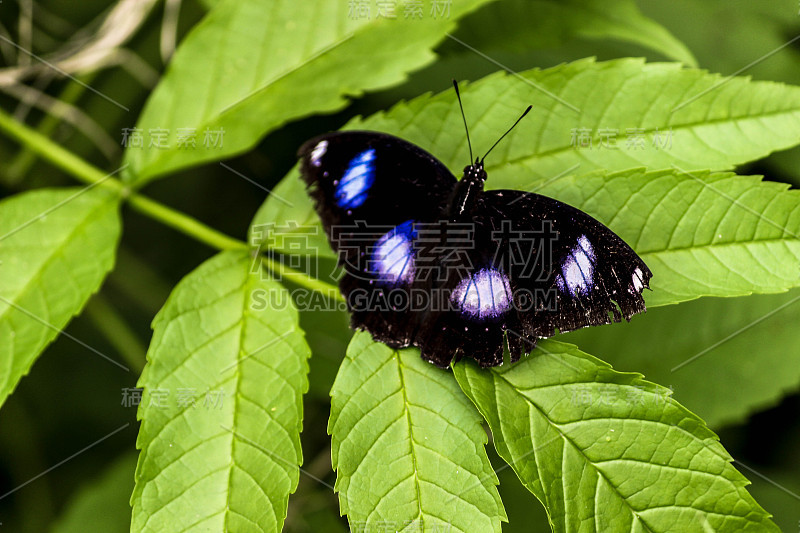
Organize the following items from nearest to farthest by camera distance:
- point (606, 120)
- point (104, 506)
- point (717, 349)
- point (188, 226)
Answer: point (606, 120) < point (188, 226) < point (717, 349) < point (104, 506)

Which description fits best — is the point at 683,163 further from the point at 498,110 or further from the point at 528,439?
the point at 528,439

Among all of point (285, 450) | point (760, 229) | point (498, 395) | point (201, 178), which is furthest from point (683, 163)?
point (201, 178)

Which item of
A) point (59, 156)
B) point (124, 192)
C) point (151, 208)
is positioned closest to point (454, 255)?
point (151, 208)

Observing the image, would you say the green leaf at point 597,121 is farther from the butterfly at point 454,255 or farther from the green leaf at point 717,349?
the green leaf at point 717,349

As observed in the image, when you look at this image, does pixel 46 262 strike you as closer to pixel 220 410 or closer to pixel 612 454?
pixel 220 410

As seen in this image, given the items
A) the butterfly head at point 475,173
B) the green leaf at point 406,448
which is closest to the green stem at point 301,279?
the green leaf at point 406,448

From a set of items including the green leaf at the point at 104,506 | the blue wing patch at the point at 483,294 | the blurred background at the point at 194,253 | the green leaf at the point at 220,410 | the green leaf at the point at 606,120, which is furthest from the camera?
the green leaf at the point at 104,506

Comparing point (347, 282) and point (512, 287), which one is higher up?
point (347, 282)
